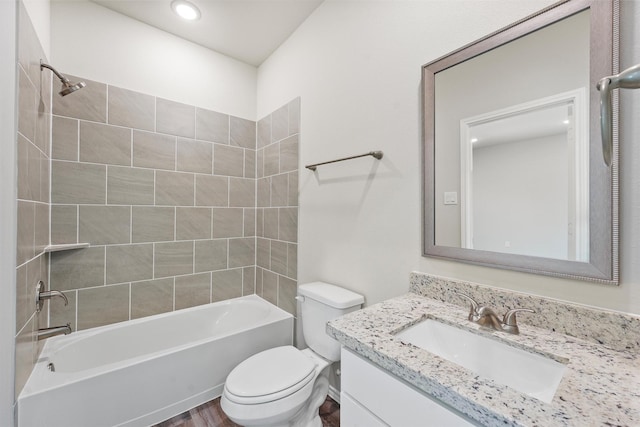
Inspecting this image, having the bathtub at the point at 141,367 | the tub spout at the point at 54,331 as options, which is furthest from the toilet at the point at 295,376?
the tub spout at the point at 54,331

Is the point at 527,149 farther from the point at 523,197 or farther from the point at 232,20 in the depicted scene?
the point at 232,20

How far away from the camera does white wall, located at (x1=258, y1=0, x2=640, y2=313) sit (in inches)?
30.0

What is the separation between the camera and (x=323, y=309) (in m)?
1.54

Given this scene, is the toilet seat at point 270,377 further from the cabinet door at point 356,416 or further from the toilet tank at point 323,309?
the cabinet door at point 356,416

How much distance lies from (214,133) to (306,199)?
109cm

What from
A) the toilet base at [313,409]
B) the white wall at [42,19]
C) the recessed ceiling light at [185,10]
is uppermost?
the recessed ceiling light at [185,10]

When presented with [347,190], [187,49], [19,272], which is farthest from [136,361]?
[187,49]

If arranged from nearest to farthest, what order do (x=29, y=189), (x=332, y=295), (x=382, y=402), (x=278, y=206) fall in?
(x=382, y=402) < (x=29, y=189) < (x=332, y=295) < (x=278, y=206)

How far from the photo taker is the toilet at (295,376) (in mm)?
1185

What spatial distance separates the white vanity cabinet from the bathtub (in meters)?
1.20

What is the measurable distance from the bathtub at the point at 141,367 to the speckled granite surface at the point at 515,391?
48.6 inches

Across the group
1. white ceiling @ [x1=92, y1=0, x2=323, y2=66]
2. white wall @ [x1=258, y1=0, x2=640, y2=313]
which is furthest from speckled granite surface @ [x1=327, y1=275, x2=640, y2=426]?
white ceiling @ [x1=92, y1=0, x2=323, y2=66]

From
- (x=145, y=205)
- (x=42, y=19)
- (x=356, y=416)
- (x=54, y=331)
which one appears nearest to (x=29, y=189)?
(x=145, y=205)

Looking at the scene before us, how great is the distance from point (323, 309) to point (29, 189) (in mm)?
1595
